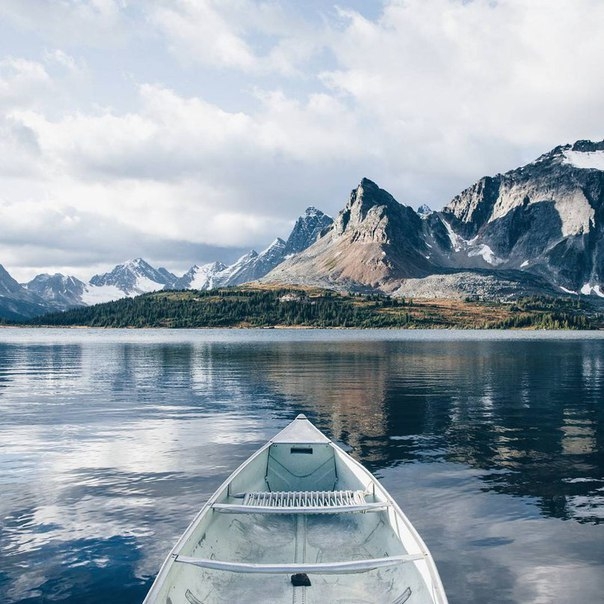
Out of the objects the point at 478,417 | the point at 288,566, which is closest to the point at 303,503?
the point at 288,566

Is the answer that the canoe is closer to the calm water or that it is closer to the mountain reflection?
the calm water

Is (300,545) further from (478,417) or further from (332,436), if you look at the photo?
(478,417)

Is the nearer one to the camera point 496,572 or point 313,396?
point 496,572

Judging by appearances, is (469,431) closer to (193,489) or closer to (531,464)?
(531,464)

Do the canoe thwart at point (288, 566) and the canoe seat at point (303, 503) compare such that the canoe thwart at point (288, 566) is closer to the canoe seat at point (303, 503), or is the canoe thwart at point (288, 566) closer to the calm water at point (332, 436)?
the canoe seat at point (303, 503)

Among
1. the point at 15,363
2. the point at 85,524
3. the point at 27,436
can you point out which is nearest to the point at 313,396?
the point at 27,436

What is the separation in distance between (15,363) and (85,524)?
324 ft

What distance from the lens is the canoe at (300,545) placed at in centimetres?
1343

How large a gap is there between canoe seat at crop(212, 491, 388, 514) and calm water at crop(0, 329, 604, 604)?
127 inches

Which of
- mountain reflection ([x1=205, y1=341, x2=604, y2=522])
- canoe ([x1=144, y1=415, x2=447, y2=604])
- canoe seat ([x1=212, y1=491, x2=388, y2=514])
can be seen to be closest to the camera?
canoe ([x1=144, y1=415, x2=447, y2=604])

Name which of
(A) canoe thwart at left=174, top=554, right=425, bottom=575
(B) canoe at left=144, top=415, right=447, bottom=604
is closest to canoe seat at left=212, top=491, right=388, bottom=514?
(B) canoe at left=144, top=415, right=447, bottom=604

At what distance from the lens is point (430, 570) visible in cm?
1298

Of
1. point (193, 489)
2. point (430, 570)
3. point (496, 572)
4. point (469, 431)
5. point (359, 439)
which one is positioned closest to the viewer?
point (430, 570)

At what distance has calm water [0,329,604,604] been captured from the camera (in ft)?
61.3
